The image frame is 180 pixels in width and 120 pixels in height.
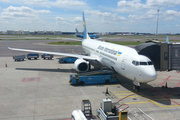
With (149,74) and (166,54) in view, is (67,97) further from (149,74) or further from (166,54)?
(166,54)

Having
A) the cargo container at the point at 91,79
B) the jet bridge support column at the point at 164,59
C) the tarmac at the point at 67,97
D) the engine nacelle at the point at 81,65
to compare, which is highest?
the jet bridge support column at the point at 164,59

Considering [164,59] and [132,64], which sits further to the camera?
[164,59]


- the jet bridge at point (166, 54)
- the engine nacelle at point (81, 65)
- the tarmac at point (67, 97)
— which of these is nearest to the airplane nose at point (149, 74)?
the tarmac at point (67, 97)

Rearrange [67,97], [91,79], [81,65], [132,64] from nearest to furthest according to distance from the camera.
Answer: [67,97] → [132,64] → [91,79] → [81,65]

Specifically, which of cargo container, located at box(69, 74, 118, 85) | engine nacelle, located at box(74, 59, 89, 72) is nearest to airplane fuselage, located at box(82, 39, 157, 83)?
cargo container, located at box(69, 74, 118, 85)

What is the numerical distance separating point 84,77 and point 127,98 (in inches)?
245

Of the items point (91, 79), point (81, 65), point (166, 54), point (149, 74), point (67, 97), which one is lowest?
point (67, 97)

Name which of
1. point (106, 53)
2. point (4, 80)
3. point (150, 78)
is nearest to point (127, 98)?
point (150, 78)

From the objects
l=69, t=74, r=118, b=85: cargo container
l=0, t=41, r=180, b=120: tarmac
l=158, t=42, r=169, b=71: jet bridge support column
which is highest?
l=158, t=42, r=169, b=71: jet bridge support column

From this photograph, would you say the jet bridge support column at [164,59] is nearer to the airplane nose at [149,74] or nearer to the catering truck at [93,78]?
the airplane nose at [149,74]

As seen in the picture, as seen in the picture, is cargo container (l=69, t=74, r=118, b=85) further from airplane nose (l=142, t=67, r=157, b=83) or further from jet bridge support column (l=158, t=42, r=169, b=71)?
airplane nose (l=142, t=67, r=157, b=83)

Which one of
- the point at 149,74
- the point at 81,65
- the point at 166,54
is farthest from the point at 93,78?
the point at 166,54

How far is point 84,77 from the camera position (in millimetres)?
20938

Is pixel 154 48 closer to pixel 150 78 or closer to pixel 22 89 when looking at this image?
pixel 150 78
